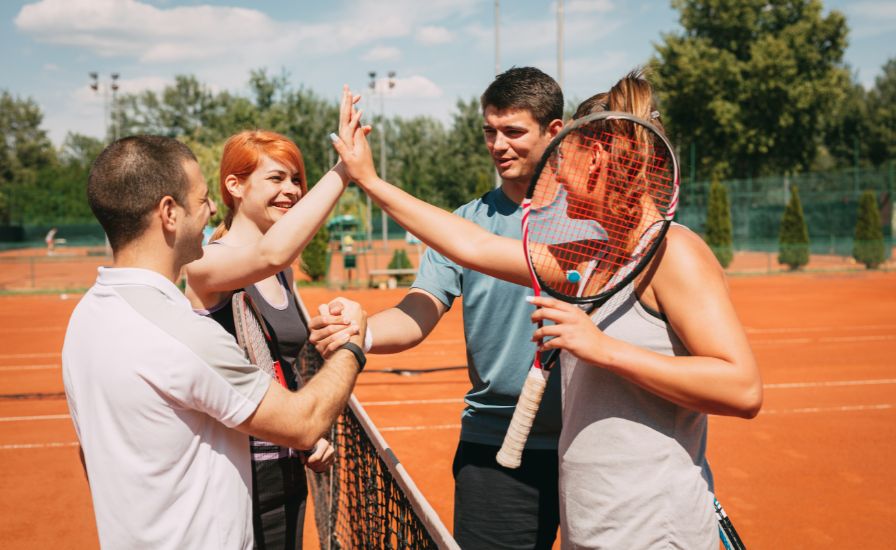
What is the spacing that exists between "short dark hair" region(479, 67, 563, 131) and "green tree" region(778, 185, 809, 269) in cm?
2513

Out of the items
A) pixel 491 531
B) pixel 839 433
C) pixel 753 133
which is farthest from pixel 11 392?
pixel 753 133

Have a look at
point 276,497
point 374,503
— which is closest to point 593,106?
point 276,497

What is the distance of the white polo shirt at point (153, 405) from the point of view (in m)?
1.59

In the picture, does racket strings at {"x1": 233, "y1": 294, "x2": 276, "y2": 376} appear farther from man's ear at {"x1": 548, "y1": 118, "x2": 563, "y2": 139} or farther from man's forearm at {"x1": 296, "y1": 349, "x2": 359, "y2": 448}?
man's ear at {"x1": 548, "y1": 118, "x2": 563, "y2": 139}

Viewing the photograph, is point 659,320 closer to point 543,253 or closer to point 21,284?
point 543,253

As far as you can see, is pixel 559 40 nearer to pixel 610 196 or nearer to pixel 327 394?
pixel 610 196

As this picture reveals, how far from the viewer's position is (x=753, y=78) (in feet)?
135

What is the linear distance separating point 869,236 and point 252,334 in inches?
1061

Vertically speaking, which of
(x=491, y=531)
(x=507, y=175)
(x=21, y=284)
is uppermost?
(x=507, y=175)

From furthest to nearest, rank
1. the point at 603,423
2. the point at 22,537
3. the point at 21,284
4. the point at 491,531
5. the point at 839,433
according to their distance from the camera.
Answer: the point at 21,284
the point at 839,433
the point at 22,537
the point at 491,531
the point at 603,423

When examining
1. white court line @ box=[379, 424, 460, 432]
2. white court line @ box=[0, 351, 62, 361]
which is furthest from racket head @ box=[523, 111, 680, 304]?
white court line @ box=[0, 351, 62, 361]

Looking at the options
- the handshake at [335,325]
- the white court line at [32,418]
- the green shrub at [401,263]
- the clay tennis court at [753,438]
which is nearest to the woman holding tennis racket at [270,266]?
the handshake at [335,325]

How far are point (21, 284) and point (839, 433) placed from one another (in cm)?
2430

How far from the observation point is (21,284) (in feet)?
78.9
